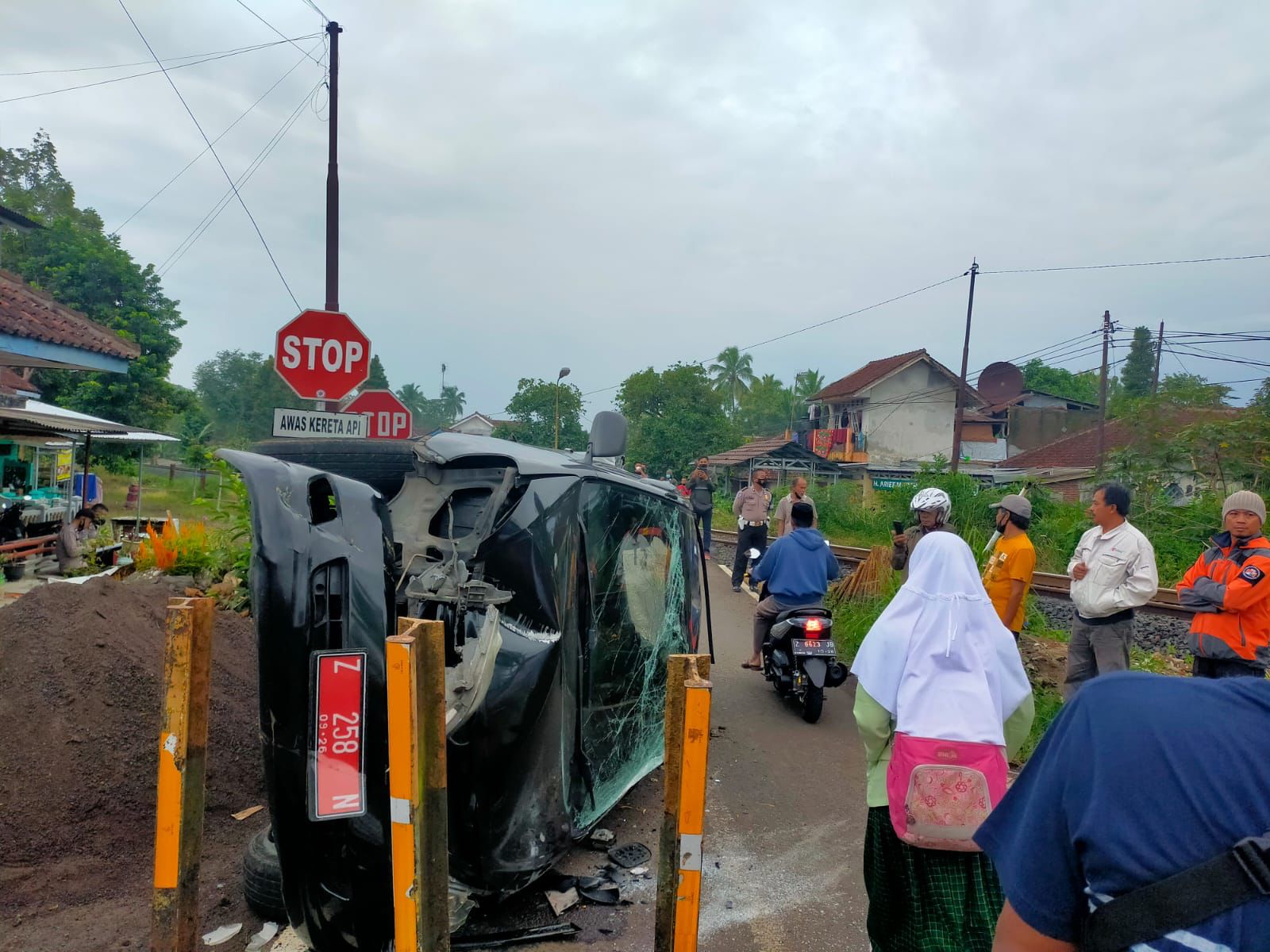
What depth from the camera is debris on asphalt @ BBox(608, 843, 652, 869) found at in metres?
3.86

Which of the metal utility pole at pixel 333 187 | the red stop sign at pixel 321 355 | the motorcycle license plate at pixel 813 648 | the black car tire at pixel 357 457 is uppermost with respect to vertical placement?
the metal utility pole at pixel 333 187

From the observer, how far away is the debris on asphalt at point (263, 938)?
9.96ft

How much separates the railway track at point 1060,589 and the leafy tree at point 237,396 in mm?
36874

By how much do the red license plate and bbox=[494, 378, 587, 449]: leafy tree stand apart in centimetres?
4497

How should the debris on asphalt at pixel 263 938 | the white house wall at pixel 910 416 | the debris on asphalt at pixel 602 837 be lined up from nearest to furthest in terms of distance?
the debris on asphalt at pixel 263 938, the debris on asphalt at pixel 602 837, the white house wall at pixel 910 416

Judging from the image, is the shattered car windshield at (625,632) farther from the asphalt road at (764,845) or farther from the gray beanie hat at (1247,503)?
the gray beanie hat at (1247,503)

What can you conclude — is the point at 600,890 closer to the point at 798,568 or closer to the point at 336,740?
the point at 336,740

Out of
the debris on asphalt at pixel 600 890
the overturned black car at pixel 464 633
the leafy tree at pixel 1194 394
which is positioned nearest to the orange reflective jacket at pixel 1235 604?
the overturned black car at pixel 464 633

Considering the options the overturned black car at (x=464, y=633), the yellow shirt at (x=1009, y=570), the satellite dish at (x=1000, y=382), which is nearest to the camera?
the overturned black car at (x=464, y=633)

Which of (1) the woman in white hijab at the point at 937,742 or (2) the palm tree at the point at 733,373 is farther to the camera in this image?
(2) the palm tree at the point at 733,373

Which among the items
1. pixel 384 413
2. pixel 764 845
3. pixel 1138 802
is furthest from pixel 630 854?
pixel 384 413

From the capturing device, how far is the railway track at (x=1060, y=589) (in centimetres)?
941

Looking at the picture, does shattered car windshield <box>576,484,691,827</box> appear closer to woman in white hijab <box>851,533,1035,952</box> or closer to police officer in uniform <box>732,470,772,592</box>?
woman in white hijab <box>851,533,1035,952</box>

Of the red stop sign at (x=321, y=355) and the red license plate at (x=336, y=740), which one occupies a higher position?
the red stop sign at (x=321, y=355)
